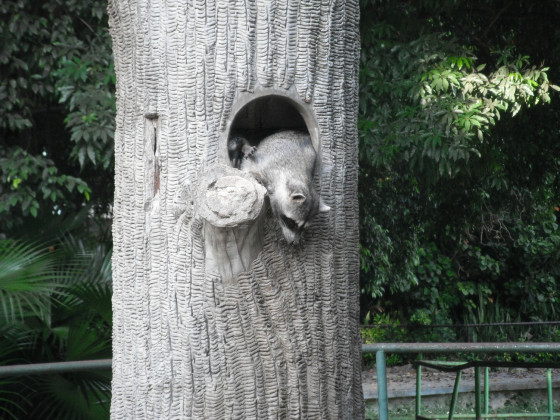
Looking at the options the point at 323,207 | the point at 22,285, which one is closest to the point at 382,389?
the point at 323,207

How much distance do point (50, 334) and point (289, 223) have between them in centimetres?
366

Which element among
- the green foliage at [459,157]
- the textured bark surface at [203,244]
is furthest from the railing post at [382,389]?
the green foliage at [459,157]

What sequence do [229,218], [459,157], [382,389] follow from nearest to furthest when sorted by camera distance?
[229,218], [382,389], [459,157]

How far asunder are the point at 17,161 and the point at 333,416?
4.12 metres

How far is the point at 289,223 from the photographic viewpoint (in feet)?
5.87

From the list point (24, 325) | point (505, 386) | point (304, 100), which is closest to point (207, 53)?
point (304, 100)

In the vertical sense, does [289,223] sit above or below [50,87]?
below

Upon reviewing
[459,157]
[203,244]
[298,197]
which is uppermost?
[459,157]

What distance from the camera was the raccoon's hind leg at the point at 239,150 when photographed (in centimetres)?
191

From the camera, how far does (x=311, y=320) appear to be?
1889 mm

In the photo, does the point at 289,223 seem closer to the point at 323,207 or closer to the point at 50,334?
the point at 323,207

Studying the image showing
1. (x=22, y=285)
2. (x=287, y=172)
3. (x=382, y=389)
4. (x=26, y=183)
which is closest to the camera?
(x=287, y=172)

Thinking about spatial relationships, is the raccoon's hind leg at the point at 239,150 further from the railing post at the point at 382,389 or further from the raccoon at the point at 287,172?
the railing post at the point at 382,389

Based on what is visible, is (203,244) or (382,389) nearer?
(203,244)
